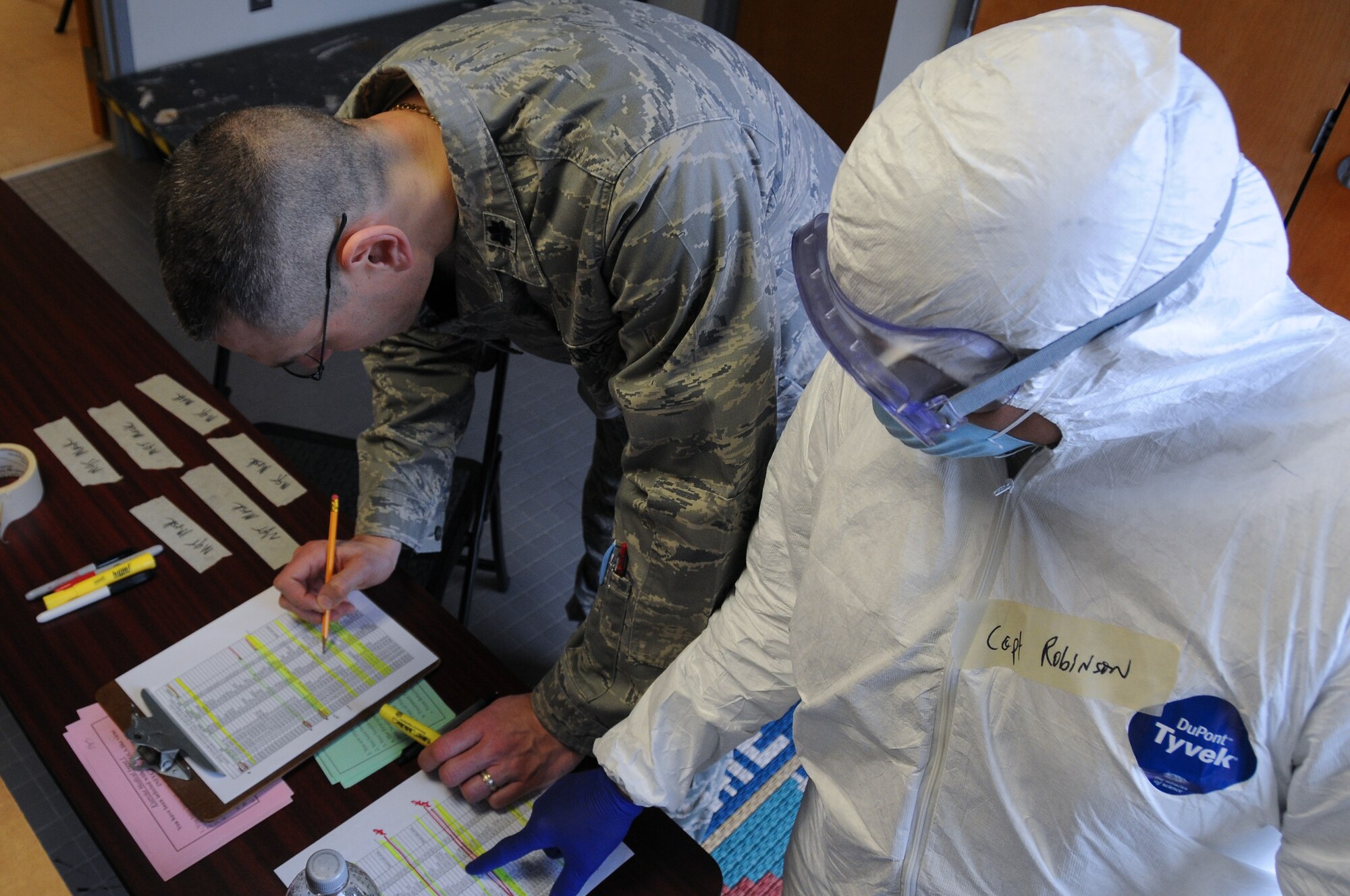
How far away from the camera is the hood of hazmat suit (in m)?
0.62

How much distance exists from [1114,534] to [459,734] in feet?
2.49

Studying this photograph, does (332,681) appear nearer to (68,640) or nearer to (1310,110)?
(68,640)

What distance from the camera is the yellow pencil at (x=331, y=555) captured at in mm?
1279

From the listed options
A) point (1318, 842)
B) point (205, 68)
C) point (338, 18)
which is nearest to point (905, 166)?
point (1318, 842)

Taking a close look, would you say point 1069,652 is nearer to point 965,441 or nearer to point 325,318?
point 965,441

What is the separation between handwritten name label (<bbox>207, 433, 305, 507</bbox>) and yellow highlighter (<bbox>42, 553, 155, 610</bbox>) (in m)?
0.19

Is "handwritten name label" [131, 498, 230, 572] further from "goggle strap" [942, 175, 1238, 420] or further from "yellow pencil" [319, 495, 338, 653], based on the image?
"goggle strap" [942, 175, 1238, 420]

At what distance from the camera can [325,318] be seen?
1.20 metres

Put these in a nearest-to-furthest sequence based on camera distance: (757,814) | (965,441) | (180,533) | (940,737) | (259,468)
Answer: (965,441)
(940,737)
(180,533)
(259,468)
(757,814)

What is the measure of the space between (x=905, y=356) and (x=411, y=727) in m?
0.78

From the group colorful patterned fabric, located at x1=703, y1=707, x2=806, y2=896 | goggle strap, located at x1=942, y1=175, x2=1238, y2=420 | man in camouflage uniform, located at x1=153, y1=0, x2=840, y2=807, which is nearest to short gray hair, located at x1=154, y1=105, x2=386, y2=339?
man in camouflage uniform, located at x1=153, y1=0, x2=840, y2=807

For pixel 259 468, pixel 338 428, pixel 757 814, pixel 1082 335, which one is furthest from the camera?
pixel 338 428

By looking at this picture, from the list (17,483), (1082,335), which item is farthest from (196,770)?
(1082,335)

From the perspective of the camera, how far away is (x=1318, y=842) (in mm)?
664
